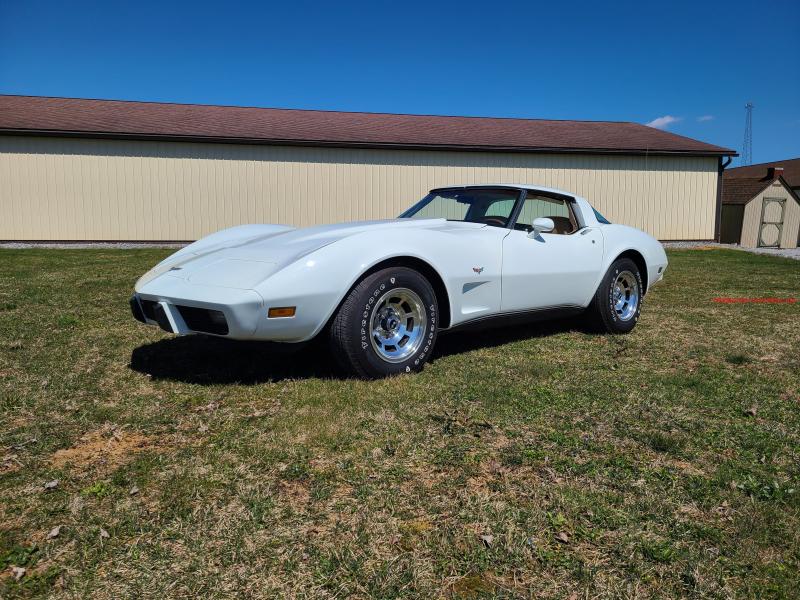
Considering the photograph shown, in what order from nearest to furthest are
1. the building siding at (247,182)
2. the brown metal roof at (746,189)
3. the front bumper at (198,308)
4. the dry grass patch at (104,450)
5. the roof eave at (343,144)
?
the dry grass patch at (104,450) < the front bumper at (198,308) < the roof eave at (343,144) < the building siding at (247,182) < the brown metal roof at (746,189)

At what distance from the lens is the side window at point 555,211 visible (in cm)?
483

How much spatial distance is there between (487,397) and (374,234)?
117cm

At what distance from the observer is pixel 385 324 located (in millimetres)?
3777

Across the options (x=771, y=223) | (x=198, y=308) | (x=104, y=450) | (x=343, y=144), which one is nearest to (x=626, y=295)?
(x=198, y=308)

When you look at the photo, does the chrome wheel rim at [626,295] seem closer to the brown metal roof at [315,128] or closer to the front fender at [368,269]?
the front fender at [368,269]

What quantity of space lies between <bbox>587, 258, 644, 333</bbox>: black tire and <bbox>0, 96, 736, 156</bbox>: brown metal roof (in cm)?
Result: 1249

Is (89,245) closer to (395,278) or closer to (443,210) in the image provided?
(443,210)

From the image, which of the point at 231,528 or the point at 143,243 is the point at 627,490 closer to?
the point at 231,528

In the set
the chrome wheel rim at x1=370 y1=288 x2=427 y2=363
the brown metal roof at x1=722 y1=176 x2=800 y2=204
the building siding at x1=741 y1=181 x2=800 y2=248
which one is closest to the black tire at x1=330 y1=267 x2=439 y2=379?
the chrome wheel rim at x1=370 y1=288 x2=427 y2=363

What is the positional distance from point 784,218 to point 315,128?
1761 cm

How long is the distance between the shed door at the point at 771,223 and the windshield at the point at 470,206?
21.6m

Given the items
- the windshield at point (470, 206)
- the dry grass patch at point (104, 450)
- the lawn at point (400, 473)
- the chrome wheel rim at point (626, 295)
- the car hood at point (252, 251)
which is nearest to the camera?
the lawn at point (400, 473)

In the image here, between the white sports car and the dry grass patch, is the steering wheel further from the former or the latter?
the dry grass patch

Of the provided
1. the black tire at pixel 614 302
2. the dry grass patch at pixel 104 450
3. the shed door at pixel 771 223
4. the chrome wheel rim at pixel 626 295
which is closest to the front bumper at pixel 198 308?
the dry grass patch at pixel 104 450
